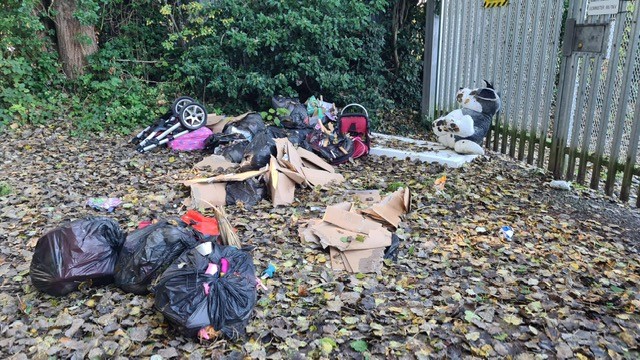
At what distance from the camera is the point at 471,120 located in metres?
6.37

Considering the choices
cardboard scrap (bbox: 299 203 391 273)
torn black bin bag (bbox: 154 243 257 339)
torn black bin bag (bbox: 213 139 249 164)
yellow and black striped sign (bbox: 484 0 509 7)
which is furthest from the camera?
yellow and black striped sign (bbox: 484 0 509 7)

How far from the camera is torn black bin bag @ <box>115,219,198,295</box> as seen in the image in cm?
304

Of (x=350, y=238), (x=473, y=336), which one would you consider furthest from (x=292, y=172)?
(x=473, y=336)

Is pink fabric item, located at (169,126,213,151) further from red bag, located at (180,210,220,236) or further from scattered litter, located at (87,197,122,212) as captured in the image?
red bag, located at (180,210,220,236)

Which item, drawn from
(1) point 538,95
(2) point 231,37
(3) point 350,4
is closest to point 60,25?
(2) point 231,37

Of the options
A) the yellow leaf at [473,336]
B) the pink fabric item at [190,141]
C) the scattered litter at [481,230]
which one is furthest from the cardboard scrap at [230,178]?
the yellow leaf at [473,336]

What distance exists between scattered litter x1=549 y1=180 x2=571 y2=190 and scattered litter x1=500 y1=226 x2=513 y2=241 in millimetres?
1411

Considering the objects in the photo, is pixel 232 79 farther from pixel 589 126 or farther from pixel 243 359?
pixel 243 359

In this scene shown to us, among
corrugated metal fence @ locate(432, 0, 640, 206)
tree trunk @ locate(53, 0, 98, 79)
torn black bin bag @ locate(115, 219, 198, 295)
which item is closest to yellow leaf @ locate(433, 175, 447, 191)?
corrugated metal fence @ locate(432, 0, 640, 206)

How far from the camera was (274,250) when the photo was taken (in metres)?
3.81

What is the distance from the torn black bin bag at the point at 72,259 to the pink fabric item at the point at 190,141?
326 cm

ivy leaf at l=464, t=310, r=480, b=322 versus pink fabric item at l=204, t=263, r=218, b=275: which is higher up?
pink fabric item at l=204, t=263, r=218, b=275

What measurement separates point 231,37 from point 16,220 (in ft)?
14.0

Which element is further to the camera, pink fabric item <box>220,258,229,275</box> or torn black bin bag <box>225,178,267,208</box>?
torn black bin bag <box>225,178,267,208</box>
